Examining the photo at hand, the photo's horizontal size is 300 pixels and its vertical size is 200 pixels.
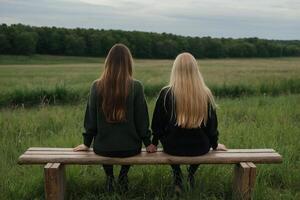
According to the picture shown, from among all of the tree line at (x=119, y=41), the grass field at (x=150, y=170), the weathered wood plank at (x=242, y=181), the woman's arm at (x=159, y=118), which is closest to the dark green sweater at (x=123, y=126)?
the woman's arm at (x=159, y=118)

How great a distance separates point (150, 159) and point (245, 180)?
0.99m

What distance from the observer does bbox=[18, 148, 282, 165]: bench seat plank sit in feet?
15.2

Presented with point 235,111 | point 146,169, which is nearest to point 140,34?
point 235,111

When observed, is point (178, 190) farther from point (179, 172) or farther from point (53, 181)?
point (53, 181)

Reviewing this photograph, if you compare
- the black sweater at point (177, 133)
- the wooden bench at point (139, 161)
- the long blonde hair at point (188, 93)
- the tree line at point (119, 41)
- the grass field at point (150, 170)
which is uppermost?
the long blonde hair at point (188, 93)

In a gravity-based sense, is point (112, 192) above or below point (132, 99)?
below

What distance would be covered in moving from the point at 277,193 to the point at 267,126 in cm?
314

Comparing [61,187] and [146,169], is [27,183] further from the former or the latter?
[146,169]

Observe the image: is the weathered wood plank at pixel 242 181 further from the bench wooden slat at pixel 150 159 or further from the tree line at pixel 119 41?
the tree line at pixel 119 41

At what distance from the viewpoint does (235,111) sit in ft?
34.5

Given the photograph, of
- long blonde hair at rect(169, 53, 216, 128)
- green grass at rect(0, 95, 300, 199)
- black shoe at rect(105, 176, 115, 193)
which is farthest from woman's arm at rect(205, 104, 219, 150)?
black shoe at rect(105, 176, 115, 193)

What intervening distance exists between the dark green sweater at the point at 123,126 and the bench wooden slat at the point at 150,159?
0.13 m

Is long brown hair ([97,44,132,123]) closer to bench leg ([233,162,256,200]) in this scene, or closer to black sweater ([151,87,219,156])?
black sweater ([151,87,219,156])

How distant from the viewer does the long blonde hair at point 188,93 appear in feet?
15.5
